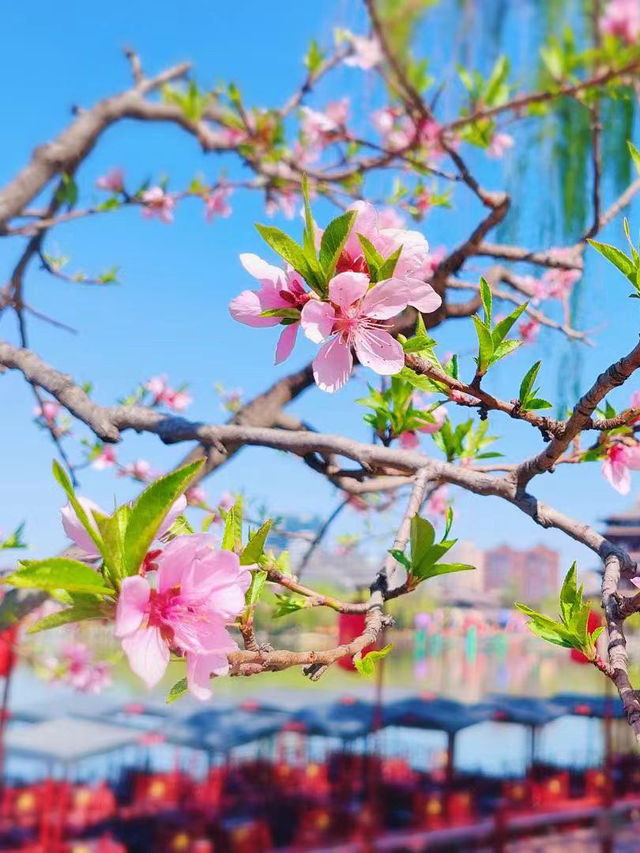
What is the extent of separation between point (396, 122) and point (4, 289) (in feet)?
3.44

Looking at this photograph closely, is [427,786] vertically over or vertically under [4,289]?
under

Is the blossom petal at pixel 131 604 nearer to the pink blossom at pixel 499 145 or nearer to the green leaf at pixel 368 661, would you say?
the green leaf at pixel 368 661

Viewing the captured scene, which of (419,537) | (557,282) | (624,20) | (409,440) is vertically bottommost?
(419,537)

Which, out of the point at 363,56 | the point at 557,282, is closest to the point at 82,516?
the point at 363,56

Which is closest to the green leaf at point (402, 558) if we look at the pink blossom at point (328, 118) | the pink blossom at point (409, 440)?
the pink blossom at point (409, 440)

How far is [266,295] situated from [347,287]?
5 cm

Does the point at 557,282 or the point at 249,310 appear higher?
the point at 557,282

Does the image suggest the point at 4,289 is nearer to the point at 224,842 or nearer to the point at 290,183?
the point at 290,183

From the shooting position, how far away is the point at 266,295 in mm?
468

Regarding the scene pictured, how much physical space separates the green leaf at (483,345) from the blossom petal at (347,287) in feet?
0.28

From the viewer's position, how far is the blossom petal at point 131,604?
391 millimetres

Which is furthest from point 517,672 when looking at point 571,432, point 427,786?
point 571,432

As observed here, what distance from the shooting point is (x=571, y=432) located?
527 mm

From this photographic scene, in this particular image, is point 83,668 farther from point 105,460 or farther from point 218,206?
point 218,206
